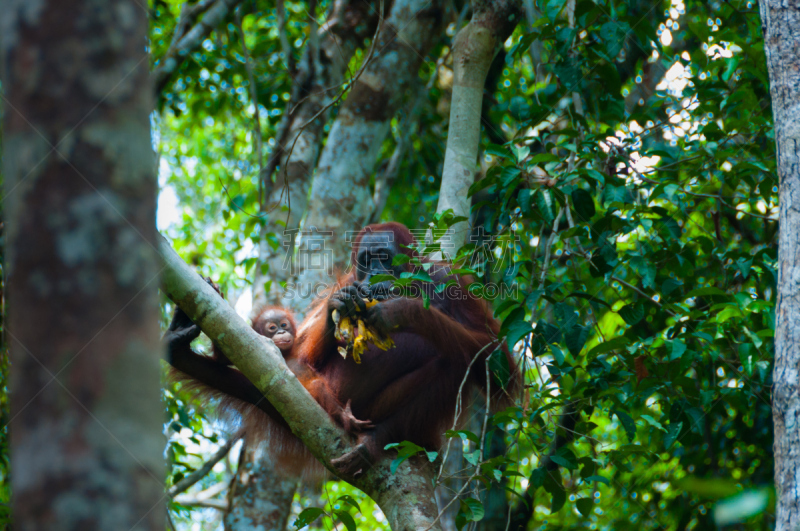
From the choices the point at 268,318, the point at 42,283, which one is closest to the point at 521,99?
the point at 268,318

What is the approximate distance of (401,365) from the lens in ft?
12.6

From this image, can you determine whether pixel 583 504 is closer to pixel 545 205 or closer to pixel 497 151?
pixel 545 205

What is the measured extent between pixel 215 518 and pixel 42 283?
9903 millimetres

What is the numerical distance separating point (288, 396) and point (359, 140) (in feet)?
9.78

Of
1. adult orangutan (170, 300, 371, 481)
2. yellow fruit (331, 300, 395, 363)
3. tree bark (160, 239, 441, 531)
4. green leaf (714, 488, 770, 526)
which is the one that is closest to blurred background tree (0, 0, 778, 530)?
green leaf (714, 488, 770, 526)

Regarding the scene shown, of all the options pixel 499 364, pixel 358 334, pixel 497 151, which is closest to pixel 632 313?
pixel 499 364

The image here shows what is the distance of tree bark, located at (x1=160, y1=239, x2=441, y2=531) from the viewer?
2.67 meters

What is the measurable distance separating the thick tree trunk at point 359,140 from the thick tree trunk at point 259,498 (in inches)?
52.5

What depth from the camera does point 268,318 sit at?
439 cm

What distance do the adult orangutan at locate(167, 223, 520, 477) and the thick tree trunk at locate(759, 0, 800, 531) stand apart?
1603 mm

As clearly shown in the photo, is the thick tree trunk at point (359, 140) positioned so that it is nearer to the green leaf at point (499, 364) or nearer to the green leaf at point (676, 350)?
the green leaf at point (499, 364)

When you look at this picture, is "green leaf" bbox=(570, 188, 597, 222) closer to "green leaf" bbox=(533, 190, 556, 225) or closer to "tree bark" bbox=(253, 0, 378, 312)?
"green leaf" bbox=(533, 190, 556, 225)

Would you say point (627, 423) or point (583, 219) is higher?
point (583, 219)

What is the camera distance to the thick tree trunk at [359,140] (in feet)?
17.5
